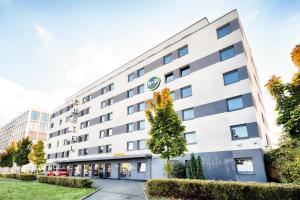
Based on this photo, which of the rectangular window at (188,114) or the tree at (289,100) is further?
the rectangular window at (188,114)

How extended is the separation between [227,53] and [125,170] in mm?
22136

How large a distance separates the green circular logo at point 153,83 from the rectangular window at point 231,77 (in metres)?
9.89

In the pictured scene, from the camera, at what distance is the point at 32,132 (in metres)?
79.5

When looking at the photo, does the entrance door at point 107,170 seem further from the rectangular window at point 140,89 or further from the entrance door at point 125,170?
the rectangular window at point 140,89

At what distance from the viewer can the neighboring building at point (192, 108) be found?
20.2m

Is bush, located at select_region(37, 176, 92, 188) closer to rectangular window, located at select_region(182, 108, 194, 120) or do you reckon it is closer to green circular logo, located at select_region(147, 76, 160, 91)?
rectangular window, located at select_region(182, 108, 194, 120)

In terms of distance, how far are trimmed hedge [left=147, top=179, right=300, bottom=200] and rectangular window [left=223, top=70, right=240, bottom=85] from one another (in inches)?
498

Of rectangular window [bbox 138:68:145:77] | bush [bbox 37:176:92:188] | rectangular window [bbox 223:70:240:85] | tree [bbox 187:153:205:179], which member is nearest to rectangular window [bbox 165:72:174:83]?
rectangular window [bbox 138:68:145:77]

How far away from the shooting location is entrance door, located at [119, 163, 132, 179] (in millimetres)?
30586

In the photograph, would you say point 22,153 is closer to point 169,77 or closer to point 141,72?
point 141,72

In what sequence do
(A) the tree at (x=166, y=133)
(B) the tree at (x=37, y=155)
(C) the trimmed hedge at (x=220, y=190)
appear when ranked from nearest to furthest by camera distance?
(C) the trimmed hedge at (x=220, y=190), (A) the tree at (x=166, y=133), (B) the tree at (x=37, y=155)

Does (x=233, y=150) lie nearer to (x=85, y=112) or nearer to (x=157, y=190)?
(x=157, y=190)

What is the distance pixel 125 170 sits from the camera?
103ft

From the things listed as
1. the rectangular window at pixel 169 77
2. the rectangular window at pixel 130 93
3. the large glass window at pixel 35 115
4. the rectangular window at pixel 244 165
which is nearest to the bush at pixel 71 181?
the rectangular window at pixel 244 165
